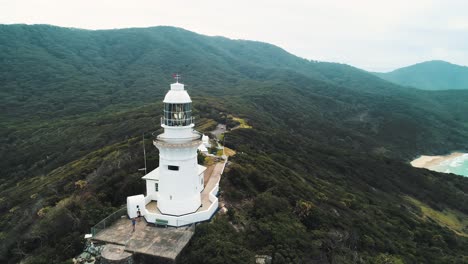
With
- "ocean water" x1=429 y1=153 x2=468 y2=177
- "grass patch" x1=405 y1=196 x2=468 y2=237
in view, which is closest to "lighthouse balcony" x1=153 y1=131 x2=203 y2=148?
"grass patch" x1=405 y1=196 x2=468 y2=237

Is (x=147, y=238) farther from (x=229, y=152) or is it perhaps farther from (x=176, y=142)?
(x=229, y=152)

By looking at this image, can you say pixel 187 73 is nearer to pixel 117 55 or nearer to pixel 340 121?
pixel 117 55

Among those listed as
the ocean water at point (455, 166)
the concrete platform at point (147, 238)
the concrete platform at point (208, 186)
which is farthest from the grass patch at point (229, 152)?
the ocean water at point (455, 166)

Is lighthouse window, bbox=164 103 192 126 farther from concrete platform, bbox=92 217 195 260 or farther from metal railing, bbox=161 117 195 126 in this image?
concrete platform, bbox=92 217 195 260

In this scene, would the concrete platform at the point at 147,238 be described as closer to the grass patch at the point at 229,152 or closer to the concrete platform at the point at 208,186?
the concrete platform at the point at 208,186

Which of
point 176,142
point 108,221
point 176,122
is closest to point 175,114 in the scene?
point 176,122

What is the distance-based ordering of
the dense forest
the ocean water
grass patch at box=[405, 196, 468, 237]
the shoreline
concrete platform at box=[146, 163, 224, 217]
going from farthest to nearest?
1. the shoreline
2. the ocean water
3. grass patch at box=[405, 196, 468, 237]
4. concrete platform at box=[146, 163, 224, 217]
5. the dense forest
